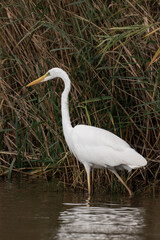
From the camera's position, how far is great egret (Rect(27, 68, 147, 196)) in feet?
18.9

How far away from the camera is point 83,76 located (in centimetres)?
Result: 633

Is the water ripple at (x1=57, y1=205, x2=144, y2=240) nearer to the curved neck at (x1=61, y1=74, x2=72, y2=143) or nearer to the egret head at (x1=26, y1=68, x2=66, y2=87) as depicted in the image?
the curved neck at (x1=61, y1=74, x2=72, y2=143)

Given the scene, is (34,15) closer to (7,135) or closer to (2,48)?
(2,48)

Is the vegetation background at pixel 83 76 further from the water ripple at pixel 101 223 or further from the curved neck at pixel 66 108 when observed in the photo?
the water ripple at pixel 101 223

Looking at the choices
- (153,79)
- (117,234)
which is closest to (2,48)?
(153,79)

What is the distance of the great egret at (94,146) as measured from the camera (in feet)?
18.9

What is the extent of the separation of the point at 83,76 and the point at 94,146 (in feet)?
2.81

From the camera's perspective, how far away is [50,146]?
20.6ft

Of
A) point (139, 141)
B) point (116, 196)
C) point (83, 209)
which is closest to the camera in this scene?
point (83, 209)

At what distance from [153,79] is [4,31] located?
1913mm

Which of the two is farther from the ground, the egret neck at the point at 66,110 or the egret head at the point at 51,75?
the egret head at the point at 51,75

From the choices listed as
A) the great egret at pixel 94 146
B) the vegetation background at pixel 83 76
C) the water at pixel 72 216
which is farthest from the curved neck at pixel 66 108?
the water at pixel 72 216

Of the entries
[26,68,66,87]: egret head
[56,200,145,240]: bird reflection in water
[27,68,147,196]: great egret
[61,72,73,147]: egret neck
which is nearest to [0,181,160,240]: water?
[56,200,145,240]: bird reflection in water

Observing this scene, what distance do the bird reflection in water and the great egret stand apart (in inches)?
28.6
